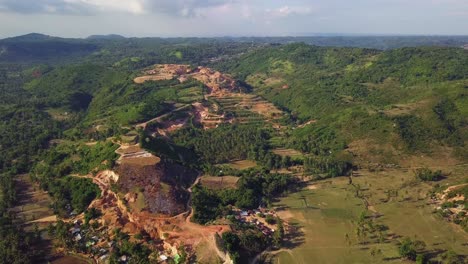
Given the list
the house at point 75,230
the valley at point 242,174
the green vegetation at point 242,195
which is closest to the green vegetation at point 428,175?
the valley at point 242,174

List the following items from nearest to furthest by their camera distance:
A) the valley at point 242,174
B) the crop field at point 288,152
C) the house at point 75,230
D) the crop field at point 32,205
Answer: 1. the valley at point 242,174
2. the house at point 75,230
3. the crop field at point 32,205
4. the crop field at point 288,152

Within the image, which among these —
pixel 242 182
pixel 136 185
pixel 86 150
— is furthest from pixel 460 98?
pixel 86 150

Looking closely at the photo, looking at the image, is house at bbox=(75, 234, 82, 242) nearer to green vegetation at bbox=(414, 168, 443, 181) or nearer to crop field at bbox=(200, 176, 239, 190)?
crop field at bbox=(200, 176, 239, 190)

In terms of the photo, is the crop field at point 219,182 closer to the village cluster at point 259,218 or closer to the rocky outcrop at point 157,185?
the rocky outcrop at point 157,185

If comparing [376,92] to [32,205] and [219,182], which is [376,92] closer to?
[219,182]

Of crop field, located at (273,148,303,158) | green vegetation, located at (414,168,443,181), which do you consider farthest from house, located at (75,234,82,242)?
green vegetation, located at (414,168,443,181)

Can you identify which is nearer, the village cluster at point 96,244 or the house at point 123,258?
the house at point 123,258
